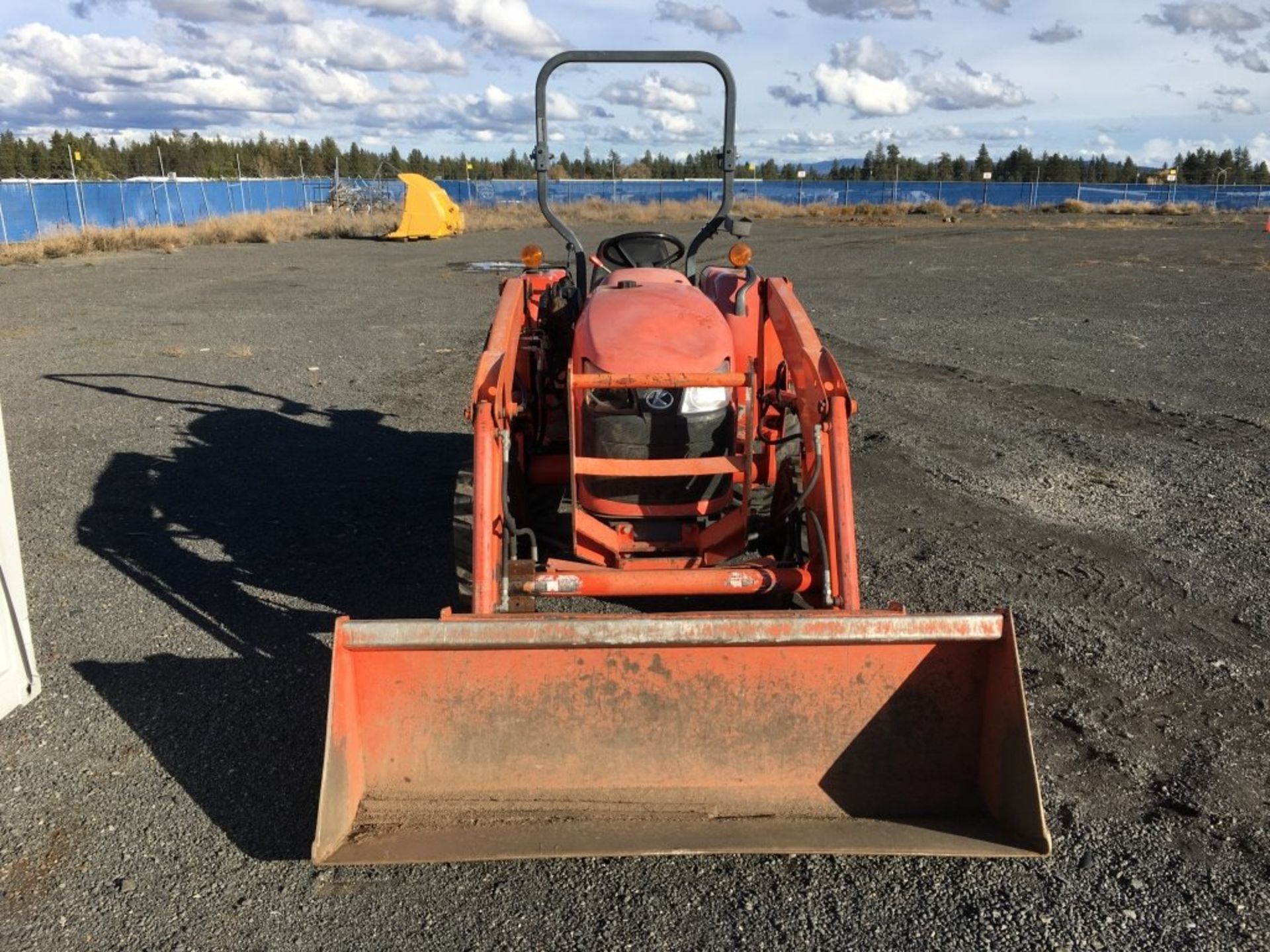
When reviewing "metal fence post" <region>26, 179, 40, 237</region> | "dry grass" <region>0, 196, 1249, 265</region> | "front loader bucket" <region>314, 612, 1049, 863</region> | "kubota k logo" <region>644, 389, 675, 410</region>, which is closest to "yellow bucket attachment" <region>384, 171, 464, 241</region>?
"dry grass" <region>0, 196, 1249, 265</region>

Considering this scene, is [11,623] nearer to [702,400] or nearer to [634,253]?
[702,400]

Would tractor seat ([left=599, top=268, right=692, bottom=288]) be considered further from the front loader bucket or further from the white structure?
the white structure

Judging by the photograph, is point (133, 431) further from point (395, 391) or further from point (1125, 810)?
point (1125, 810)

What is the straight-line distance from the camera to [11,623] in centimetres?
387

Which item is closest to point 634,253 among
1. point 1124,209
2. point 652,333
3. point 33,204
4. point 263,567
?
point 652,333


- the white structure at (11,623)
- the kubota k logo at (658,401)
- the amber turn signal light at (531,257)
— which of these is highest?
the amber turn signal light at (531,257)

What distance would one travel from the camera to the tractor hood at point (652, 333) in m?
3.85

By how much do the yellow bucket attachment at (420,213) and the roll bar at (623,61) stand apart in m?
26.0

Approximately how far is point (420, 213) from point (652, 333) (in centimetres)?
2787

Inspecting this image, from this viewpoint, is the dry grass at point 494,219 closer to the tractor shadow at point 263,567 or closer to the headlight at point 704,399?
the tractor shadow at point 263,567

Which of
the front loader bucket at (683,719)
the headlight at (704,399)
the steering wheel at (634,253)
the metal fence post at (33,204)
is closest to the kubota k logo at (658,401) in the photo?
the headlight at (704,399)

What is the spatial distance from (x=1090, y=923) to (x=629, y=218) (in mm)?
39064

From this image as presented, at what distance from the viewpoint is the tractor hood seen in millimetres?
3846

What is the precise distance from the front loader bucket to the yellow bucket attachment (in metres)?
28.4
